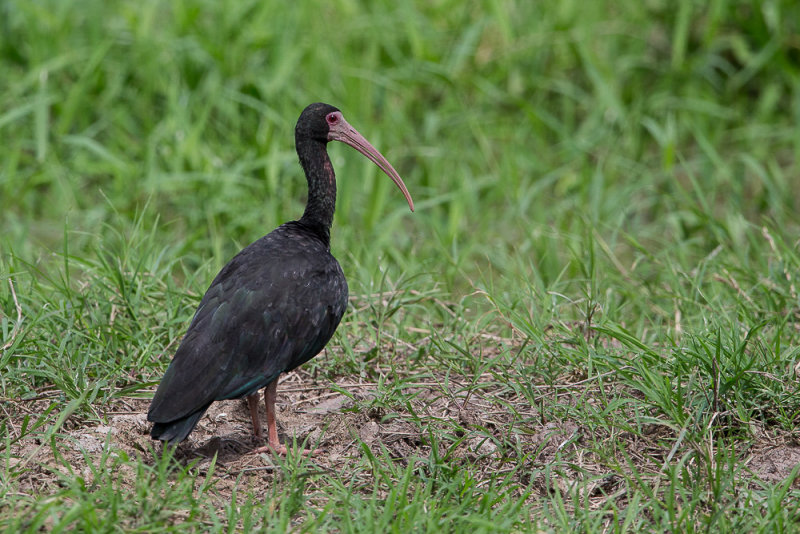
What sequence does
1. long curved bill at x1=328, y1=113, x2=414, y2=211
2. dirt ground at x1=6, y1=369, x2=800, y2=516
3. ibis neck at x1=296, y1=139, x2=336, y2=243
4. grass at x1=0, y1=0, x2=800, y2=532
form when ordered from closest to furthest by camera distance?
1. grass at x1=0, y1=0, x2=800, y2=532
2. dirt ground at x1=6, y1=369, x2=800, y2=516
3. ibis neck at x1=296, y1=139, x2=336, y2=243
4. long curved bill at x1=328, y1=113, x2=414, y2=211

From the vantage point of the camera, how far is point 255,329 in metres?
4.03

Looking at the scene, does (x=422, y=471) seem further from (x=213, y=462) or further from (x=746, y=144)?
(x=746, y=144)

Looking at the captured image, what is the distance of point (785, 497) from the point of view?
3682mm

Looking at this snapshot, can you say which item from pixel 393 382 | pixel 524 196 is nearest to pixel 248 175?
pixel 524 196

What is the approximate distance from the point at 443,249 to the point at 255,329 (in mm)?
1880

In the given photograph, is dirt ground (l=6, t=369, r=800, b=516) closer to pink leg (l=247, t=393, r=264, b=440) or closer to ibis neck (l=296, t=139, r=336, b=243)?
pink leg (l=247, t=393, r=264, b=440)

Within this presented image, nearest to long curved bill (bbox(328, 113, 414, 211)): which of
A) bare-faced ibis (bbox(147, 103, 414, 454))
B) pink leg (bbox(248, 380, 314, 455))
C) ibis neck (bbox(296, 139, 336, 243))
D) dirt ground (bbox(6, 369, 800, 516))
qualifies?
ibis neck (bbox(296, 139, 336, 243))

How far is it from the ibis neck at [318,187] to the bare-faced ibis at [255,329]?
124 mm

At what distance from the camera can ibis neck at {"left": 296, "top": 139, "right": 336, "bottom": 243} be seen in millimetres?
4738

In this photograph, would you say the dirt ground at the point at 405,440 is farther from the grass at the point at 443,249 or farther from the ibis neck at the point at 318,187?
the ibis neck at the point at 318,187

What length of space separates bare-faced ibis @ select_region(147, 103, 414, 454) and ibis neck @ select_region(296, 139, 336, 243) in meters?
0.12

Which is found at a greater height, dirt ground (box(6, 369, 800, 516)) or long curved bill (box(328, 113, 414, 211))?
long curved bill (box(328, 113, 414, 211))

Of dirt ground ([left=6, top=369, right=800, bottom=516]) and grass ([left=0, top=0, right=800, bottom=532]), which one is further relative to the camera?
dirt ground ([left=6, top=369, right=800, bottom=516])

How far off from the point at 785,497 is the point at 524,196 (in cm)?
371
